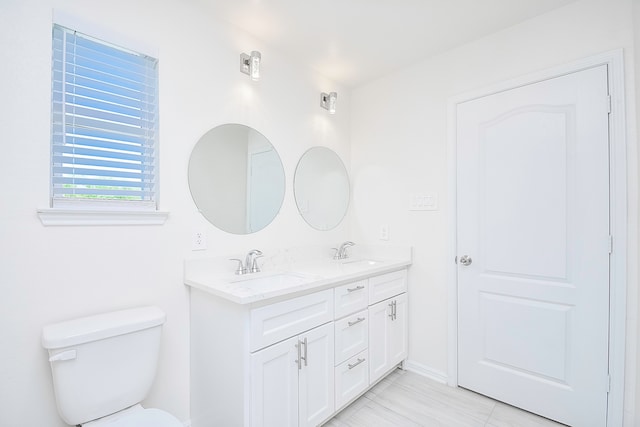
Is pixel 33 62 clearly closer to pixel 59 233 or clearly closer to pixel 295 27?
pixel 59 233

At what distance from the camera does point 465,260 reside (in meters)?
2.08

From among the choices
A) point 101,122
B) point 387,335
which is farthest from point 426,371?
point 101,122

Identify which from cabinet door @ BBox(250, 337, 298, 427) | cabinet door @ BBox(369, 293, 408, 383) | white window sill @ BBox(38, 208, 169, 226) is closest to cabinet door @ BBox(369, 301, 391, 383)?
cabinet door @ BBox(369, 293, 408, 383)

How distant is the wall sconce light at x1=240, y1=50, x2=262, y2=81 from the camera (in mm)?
1869

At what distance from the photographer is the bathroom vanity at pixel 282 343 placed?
133cm

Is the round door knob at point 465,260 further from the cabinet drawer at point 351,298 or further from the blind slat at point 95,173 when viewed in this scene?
the blind slat at point 95,173

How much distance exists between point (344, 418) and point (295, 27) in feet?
7.99

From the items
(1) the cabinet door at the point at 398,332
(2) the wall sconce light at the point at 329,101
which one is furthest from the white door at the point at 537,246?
(2) the wall sconce light at the point at 329,101

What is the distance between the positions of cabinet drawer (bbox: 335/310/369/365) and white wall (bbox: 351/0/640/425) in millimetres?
613

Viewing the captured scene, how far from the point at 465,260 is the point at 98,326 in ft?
6.91

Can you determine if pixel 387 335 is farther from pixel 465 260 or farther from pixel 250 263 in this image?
pixel 250 263

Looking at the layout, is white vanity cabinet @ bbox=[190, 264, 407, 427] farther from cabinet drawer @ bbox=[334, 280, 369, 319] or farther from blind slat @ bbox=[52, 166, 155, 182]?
blind slat @ bbox=[52, 166, 155, 182]

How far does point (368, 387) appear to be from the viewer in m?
1.96

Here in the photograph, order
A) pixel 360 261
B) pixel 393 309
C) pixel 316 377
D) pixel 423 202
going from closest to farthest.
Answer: pixel 316 377
pixel 393 309
pixel 423 202
pixel 360 261
